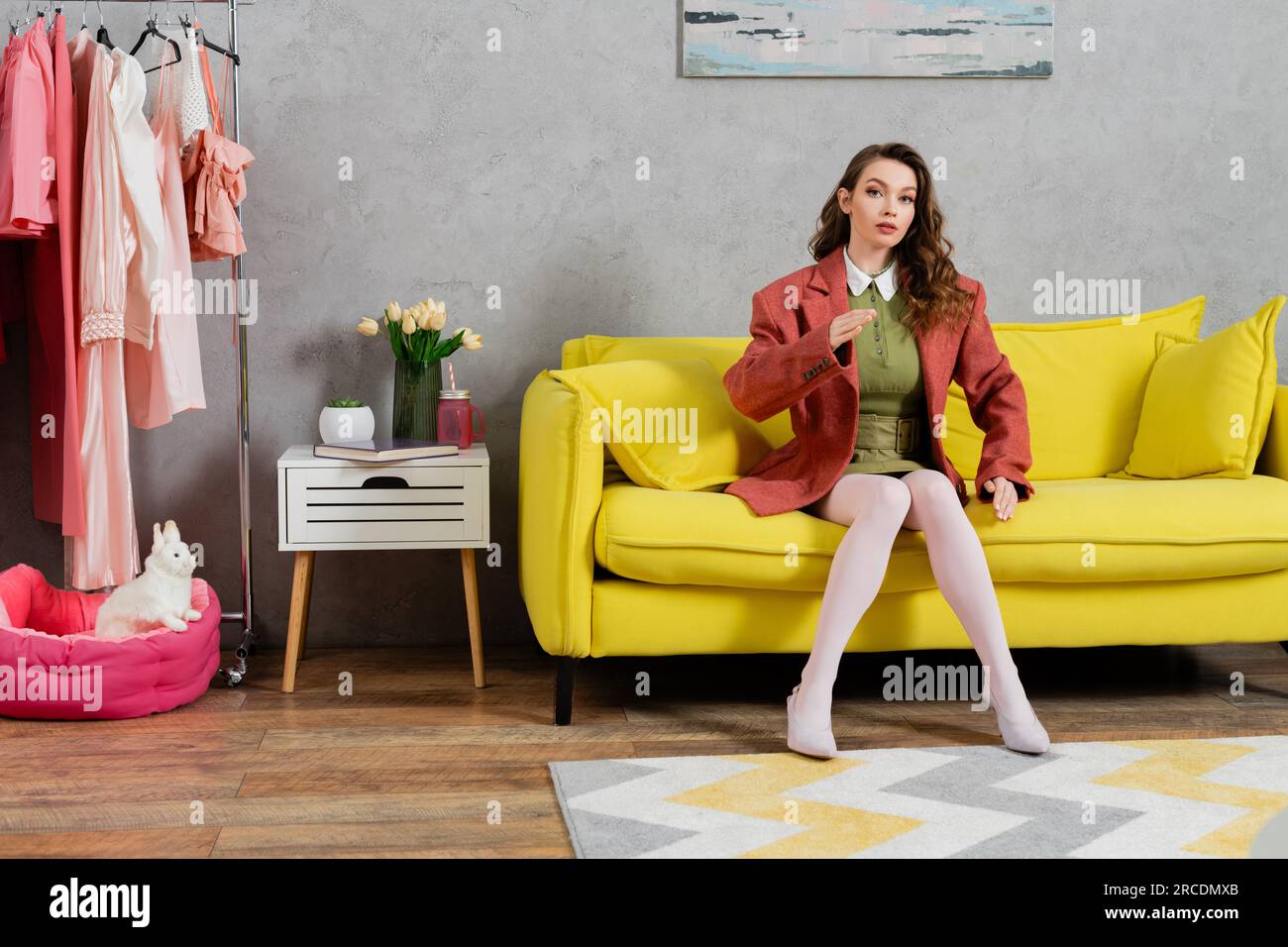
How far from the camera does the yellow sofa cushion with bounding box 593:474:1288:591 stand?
7.48 feet

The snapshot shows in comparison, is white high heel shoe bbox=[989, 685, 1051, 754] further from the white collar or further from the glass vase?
the glass vase

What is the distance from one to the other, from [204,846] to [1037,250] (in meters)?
2.46

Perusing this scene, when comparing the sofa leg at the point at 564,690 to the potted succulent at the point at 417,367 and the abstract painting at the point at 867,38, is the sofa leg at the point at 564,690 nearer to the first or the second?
the potted succulent at the point at 417,367

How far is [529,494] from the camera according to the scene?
251 centimetres

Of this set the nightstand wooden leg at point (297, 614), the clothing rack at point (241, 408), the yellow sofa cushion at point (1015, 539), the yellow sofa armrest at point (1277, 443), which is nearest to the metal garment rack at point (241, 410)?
the clothing rack at point (241, 408)

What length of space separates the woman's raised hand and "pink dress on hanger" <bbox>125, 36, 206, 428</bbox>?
4.42ft

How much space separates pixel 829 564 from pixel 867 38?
1.51 meters

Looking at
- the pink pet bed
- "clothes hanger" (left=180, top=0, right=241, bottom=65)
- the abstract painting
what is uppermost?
the abstract painting

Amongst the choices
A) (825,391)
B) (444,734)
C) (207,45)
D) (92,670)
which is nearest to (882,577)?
(825,391)

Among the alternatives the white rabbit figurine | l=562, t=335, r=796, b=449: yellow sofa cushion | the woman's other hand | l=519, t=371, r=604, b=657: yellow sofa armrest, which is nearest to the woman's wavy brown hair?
the woman's other hand

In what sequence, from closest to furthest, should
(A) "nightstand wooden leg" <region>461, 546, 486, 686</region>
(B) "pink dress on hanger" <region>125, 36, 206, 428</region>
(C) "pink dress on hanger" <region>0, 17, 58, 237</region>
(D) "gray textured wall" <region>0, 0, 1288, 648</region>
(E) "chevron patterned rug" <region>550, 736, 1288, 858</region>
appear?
(E) "chevron patterned rug" <region>550, 736, 1288, 858</region>, (C) "pink dress on hanger" <region>0, 17, 58, 237</region>, (B) "pink dress on hanger" <region>125, 36, 206, 428</region>, (A) "nightstand wooden leg" <region>461, 546, 486, 686</region>, (D) "gray textured wall" <region>0, 0, 1288, 648</region>
